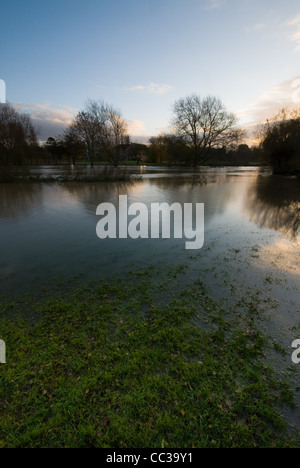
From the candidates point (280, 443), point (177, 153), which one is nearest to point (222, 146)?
point (177, 153)

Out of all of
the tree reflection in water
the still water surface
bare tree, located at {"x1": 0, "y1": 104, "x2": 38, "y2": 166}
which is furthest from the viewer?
bare tree, located at {"x1": 0, "y1": 104, "x2": 38, "y2": 166}

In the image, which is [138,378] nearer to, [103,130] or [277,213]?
[277,213]

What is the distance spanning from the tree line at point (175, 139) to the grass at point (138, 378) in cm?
2147

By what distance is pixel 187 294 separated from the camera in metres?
3.84

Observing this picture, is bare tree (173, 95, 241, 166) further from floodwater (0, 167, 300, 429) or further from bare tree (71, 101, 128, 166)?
floodwater (0, 167, 300, 429)

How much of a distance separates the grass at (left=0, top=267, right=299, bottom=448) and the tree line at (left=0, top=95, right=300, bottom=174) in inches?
845

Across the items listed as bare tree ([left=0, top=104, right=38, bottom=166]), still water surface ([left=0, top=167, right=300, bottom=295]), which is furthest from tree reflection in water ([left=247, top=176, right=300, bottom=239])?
bare tree ([left=0, top=104, right=38, bottom=166])

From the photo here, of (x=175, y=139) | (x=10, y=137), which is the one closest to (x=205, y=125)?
(x=175, y=139)

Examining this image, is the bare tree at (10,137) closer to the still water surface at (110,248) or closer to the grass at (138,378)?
the still water surface at (110,248)

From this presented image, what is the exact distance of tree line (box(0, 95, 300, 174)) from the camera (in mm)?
26703

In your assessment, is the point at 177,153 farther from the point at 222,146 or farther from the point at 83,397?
the point at 83,397

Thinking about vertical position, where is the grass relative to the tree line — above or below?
below

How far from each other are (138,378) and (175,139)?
55875mm
